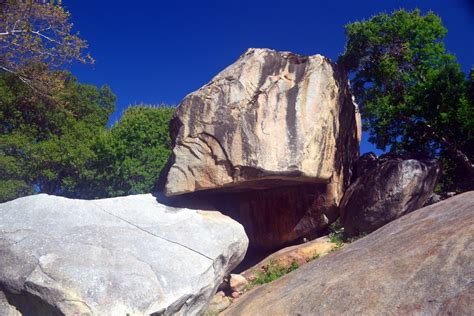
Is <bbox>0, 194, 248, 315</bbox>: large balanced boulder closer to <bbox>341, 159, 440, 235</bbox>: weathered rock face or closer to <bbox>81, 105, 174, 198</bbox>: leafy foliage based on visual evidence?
<bbox>341, 159, 440, 235</bbox>: weathered rock face

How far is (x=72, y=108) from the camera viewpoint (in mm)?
20312

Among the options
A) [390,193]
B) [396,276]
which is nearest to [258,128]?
[390,193]

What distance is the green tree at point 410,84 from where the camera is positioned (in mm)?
10414

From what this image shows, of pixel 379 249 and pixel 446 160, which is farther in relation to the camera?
pixel 446 160

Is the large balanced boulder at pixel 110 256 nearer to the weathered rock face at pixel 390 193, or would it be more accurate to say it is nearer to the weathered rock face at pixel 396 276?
the weathered rock face at pixel 396 276

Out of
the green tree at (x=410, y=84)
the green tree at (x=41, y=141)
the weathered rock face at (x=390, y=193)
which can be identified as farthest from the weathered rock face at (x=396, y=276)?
the green tree at (x=41, y=141)

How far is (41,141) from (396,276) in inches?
649

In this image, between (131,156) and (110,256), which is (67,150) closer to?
(131,156)

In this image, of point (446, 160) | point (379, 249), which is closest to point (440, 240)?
point (379, 249)

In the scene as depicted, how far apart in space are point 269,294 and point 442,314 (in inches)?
122

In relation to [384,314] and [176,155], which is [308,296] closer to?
[384,314]

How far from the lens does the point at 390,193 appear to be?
9273 mm

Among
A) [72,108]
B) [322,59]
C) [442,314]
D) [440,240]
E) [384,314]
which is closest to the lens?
[442,314]

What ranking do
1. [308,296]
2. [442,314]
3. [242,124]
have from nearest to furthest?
[442,314]
[308,296]
[242,124]
